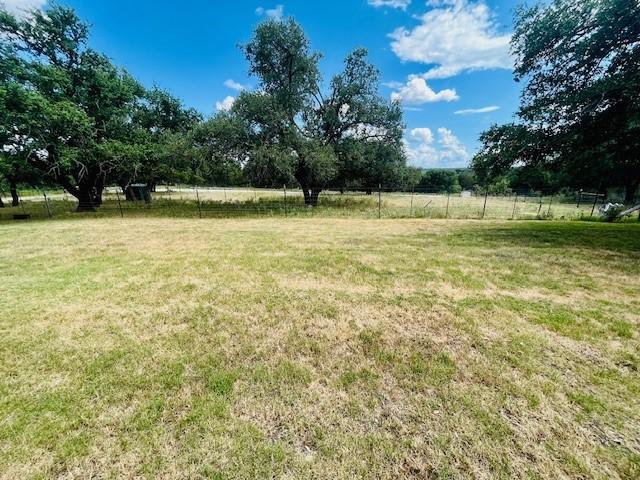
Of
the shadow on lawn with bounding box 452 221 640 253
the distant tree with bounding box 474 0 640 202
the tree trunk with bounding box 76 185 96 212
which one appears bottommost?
the shadow on lawn with bounding box 452 221 640 253

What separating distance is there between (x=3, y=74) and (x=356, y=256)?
1670 centimetres

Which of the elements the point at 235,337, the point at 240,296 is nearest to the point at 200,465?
the point at 235,337

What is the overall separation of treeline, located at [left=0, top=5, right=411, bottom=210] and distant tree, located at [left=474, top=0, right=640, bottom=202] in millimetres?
7834

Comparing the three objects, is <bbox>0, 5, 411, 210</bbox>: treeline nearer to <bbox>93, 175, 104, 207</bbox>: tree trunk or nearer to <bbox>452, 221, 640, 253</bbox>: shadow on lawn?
<bbox>93, 175, 104, 207</bbox>: tree trunk

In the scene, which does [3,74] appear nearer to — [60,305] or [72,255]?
[72,255]

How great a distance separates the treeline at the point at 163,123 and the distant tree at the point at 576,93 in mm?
7834

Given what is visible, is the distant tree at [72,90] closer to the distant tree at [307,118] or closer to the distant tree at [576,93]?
the distant tree at [307,118]

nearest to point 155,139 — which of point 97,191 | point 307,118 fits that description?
point 97,191

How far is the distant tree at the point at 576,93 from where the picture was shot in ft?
22.3

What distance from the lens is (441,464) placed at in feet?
5.24

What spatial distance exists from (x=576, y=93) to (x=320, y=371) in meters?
9.80

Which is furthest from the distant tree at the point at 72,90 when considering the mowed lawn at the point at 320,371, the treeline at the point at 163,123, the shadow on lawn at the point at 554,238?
the shadow on lawn at the point at 554,238

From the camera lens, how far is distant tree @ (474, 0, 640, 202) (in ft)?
22.3

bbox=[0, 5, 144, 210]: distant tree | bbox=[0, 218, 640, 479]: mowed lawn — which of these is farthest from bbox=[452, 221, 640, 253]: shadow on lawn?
bbox=[0, 5, 144, 210]: distant tree
